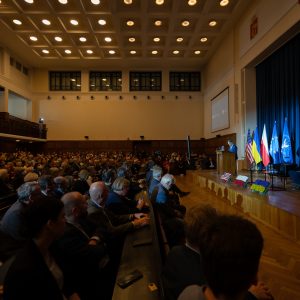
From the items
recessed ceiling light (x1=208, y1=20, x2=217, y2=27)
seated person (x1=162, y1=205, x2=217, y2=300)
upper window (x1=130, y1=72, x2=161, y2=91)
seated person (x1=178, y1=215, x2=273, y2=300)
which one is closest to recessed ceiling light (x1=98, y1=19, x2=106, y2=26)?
recessed ceiling light (x1=208, y1=20, x2=217, y2=27)

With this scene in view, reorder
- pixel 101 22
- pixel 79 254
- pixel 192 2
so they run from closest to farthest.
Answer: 1. pixel 79 254
2. pixel 192 2
3. pixel 101 22

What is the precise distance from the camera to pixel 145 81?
776 inches

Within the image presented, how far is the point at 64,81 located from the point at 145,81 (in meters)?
6.15

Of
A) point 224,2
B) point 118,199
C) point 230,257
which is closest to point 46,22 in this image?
point 224,2

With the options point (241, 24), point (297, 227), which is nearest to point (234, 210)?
point (297, 227)

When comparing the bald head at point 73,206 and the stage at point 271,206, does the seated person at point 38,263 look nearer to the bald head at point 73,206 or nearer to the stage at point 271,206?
the bald head at point 73,206

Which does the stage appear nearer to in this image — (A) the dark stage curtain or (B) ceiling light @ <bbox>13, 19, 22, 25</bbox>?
(A) the dark stage curtain

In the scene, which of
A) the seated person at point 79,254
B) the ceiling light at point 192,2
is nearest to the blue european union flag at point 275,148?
the ceiling light at point 192,2

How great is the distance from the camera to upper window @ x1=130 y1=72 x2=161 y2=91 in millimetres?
19609

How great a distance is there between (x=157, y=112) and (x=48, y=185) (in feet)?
54.0

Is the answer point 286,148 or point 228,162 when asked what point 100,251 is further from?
point 286,148

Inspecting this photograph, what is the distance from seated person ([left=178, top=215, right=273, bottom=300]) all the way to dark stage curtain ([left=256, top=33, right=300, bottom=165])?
909cm

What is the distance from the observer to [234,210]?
6.02 m

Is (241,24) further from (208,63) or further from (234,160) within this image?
(234,160)
